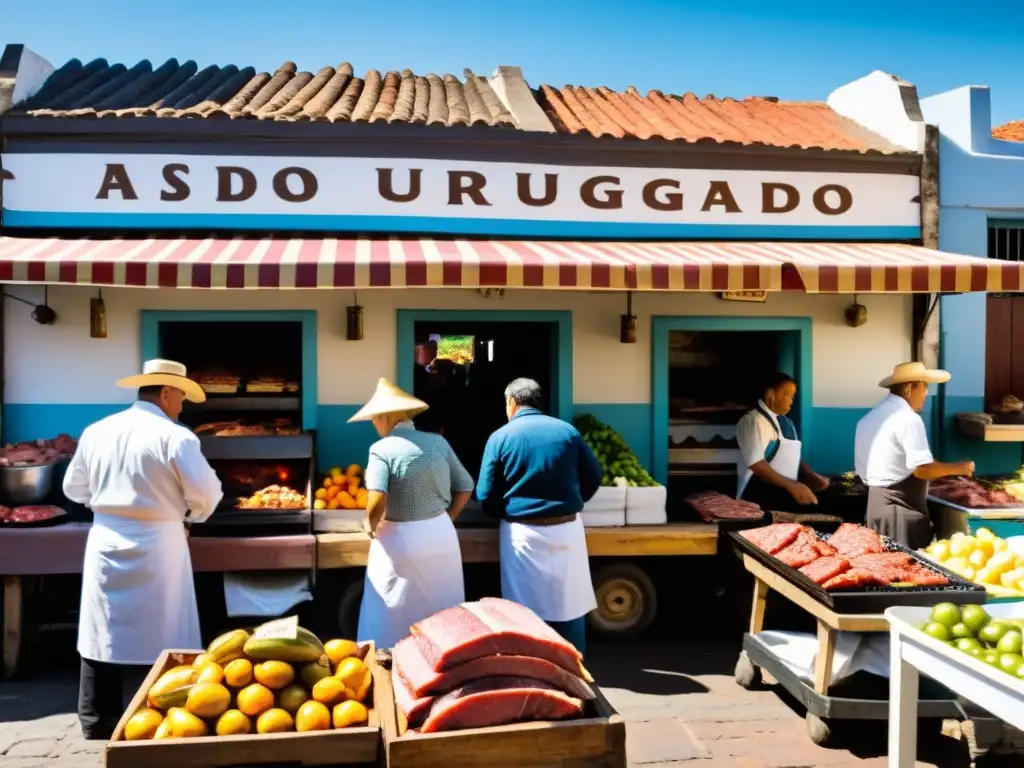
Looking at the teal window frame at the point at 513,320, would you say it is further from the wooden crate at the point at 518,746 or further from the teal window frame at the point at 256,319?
the wooden crate at the point at 518,746

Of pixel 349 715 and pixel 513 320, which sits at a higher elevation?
pixel 513 320

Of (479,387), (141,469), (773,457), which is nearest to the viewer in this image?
(141,469)

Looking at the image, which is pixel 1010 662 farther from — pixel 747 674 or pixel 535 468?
pixel 535 468

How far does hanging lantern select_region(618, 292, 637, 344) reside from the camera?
7.94m

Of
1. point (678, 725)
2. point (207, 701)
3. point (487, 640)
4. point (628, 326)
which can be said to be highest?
point (628, 326)

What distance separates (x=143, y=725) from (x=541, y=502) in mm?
3029

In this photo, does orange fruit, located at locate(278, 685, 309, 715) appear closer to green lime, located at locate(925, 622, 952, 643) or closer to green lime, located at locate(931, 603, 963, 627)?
green lime, located at locate(925, 622, 952, 643)

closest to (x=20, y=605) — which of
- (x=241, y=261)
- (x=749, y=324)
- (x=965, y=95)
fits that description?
(x=241, y=261)

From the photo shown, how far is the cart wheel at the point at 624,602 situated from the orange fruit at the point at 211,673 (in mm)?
4146

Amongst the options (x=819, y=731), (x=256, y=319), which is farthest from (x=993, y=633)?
(x=256, y=319)

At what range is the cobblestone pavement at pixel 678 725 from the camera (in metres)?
5.11

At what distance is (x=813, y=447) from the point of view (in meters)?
8.38

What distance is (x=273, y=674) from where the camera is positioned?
11.7ft

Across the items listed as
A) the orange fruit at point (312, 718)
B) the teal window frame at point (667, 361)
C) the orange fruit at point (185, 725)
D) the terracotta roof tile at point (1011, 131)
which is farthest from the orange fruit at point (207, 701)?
the terracotta roof tile at point (1011, 131)
